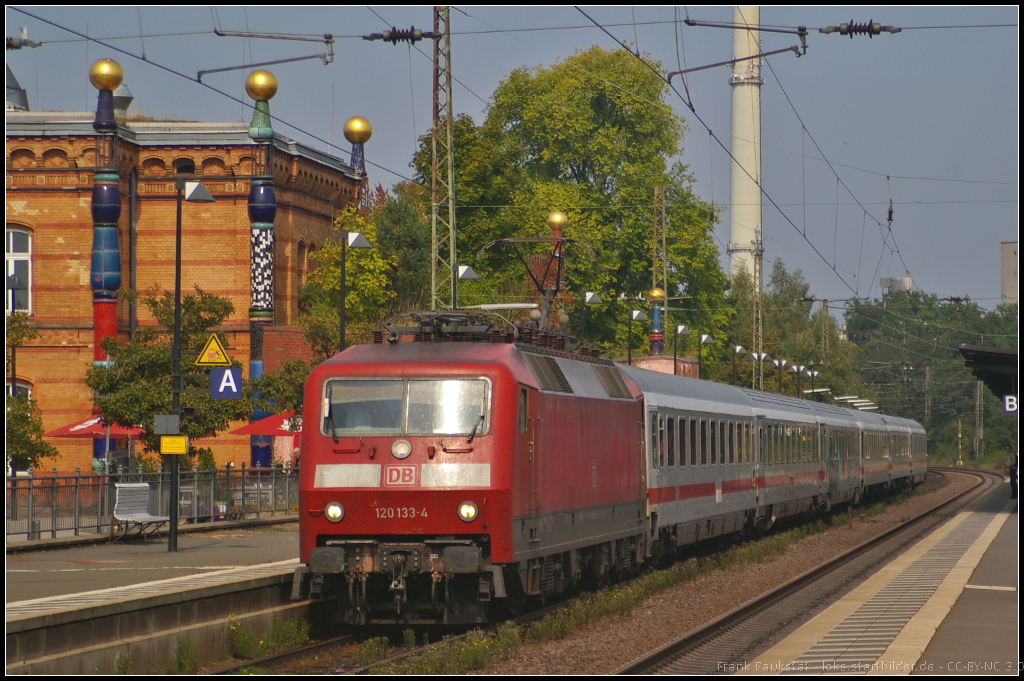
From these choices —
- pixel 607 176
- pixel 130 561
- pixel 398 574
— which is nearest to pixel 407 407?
pixel 398 574

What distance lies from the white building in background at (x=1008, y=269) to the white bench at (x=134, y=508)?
27.9 m

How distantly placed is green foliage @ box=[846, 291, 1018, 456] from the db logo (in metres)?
92.4

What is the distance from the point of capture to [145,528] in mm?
24344

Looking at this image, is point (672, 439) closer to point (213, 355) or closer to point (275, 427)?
point (213, 355)

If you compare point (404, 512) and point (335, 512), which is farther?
point (335, 512)

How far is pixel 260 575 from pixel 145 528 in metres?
10.5

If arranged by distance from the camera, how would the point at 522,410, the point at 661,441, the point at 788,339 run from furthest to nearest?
the point at 788,339 → the point at 661,441 → the point at 522,410

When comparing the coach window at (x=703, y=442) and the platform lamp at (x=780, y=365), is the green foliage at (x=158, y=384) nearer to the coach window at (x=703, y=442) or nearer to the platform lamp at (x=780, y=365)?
the coach window at (x=703, y=442)

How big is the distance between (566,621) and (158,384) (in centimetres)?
1779

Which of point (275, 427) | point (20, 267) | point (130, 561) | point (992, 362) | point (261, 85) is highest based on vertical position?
point (261, 85)

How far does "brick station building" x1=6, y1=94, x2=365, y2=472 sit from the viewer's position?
1736 inches

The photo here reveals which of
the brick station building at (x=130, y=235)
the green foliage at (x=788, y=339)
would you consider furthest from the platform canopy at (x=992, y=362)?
the green foliage at (x=788, y=339)

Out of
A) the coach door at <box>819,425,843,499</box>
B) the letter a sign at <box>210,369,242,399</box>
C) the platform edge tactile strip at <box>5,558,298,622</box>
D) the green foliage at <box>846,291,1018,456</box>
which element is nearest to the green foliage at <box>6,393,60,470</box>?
the letter a sign at <box>210,369,242,399</box>

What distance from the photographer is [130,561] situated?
63.0 feet
